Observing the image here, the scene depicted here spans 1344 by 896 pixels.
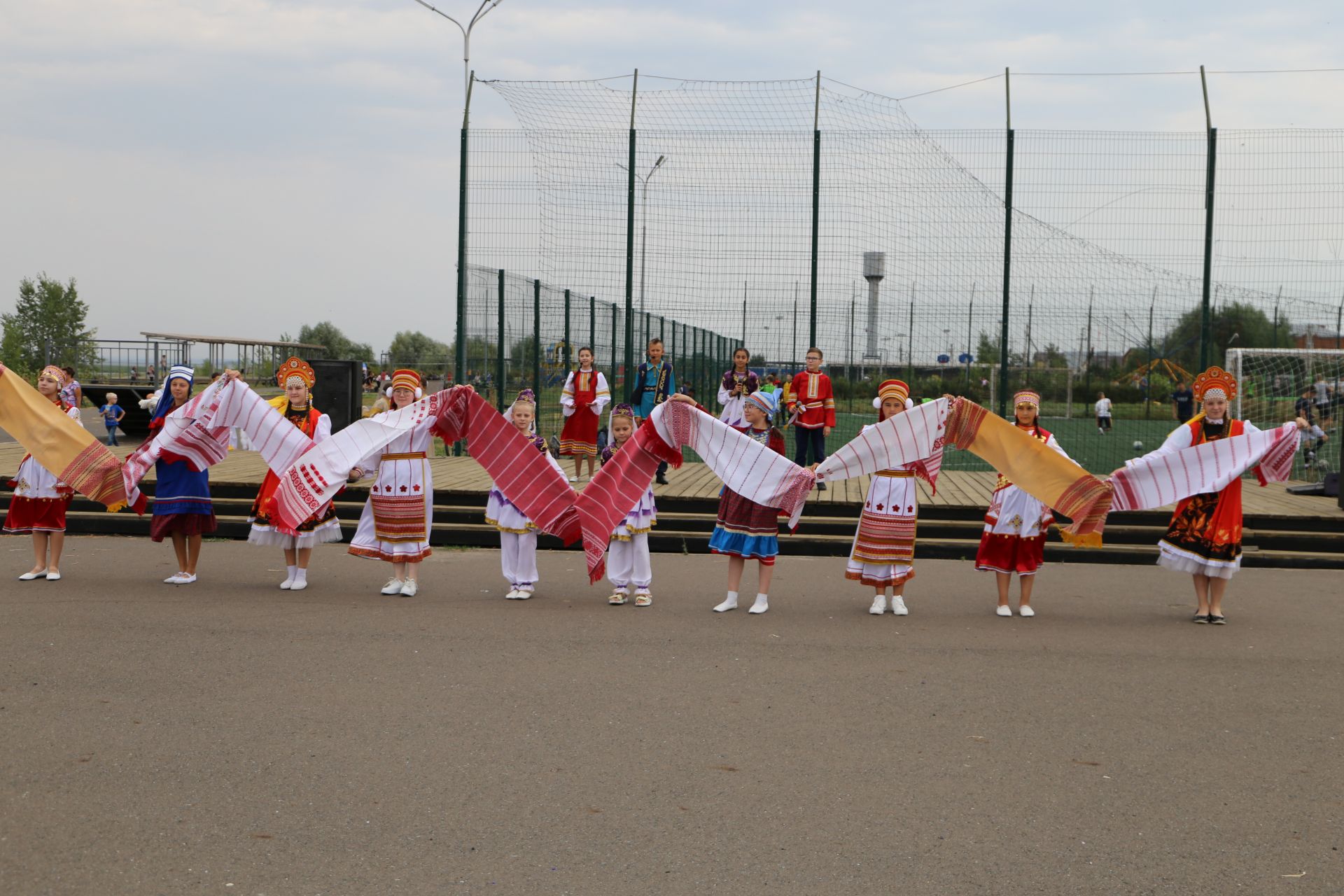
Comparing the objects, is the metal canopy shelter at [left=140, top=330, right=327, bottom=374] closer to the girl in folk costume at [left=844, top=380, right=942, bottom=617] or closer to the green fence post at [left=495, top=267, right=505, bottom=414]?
the green fence post at [left=495, top=267, right=505, bottom=414]

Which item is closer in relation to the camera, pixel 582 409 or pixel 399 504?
pixel 399 504

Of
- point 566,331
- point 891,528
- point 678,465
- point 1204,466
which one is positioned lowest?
point 891,528

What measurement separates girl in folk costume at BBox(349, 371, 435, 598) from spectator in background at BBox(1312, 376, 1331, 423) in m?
14.4

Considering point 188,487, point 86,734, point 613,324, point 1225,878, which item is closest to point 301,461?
point 188,487

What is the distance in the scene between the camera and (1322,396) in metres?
18.6

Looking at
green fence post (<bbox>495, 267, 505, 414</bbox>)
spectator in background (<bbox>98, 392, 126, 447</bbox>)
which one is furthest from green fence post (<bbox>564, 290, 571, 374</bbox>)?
spectator in background (<bbox>98, 392, 126, 447</bbox>)

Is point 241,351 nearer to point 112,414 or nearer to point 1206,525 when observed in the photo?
point 112,414

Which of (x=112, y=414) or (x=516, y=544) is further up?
(x=112, y=414)

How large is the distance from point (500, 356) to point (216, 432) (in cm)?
806

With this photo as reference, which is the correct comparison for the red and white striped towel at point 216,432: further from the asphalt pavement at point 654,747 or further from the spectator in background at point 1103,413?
the spectator in background at point 1103,413

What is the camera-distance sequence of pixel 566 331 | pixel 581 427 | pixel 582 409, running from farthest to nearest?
pixel 566 331, pixel 581 427, pixel 582 409

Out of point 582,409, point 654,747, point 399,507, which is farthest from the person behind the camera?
point 582,409

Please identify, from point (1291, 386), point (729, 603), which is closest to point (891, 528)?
point (729, 603)

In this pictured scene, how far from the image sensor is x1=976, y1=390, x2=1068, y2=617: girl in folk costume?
352 inches
